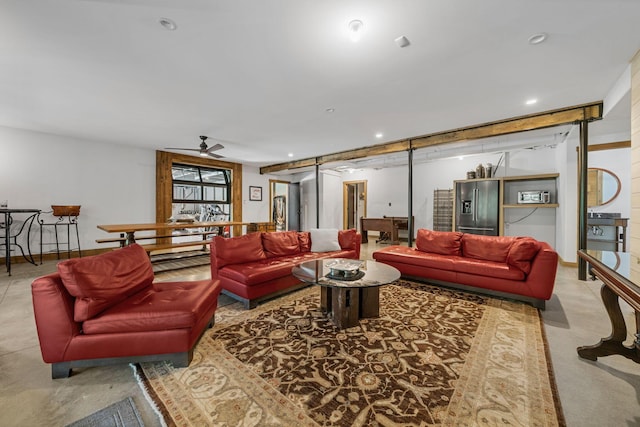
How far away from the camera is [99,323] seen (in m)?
1.69

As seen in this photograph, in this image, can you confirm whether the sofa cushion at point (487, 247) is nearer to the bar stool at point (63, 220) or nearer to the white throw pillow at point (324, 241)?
the white throw pillow at point (324, 241)

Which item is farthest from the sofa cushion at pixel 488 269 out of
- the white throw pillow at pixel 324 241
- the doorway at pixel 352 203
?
the doorway at pixel 352 203

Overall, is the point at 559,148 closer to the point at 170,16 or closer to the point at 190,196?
the point at 170,16

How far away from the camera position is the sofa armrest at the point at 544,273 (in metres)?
2.79

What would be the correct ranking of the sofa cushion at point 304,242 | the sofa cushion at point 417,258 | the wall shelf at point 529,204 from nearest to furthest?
the sofa cushion at point 417,258 → the sofa cushion at point 304,242 → the wall shelf at point 529,204

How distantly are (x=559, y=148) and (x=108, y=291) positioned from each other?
7.80m

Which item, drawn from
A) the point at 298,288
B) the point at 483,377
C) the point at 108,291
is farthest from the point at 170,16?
the point at 483,377

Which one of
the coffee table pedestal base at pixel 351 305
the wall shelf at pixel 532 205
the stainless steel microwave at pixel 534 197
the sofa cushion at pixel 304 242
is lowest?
the coffee table pedestal base at pixel 351 305

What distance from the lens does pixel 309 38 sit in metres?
2.23

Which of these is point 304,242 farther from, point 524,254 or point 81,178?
point 81,178

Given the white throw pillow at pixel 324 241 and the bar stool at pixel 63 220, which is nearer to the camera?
Result: the white throw pillow at pixel 324 241

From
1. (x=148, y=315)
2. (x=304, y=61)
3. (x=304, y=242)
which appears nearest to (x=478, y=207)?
(x=304, y=242)

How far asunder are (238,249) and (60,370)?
6.16 ft

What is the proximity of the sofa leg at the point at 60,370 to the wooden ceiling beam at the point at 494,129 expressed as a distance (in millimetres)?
5840
